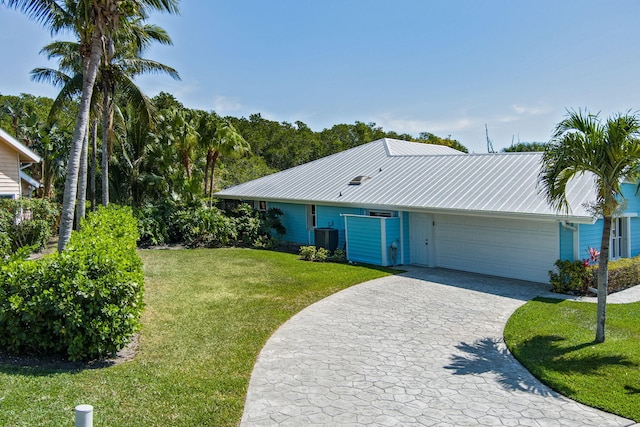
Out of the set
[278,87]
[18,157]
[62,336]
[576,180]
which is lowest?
[62,336]

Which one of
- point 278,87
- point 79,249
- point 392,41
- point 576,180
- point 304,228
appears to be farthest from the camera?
point 278,87

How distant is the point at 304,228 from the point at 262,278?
25.1 ft

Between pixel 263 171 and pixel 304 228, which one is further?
pixel 263 171

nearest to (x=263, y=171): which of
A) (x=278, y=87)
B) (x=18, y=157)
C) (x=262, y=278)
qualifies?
(x=278, y=87)

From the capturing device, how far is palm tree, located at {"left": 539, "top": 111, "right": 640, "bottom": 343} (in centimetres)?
785

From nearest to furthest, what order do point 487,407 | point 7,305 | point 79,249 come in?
point 487,407, point 7,305, point 79,249

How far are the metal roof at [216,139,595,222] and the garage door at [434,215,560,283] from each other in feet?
2.62

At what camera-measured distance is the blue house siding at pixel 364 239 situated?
1712cm

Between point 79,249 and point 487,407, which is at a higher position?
point 79,249

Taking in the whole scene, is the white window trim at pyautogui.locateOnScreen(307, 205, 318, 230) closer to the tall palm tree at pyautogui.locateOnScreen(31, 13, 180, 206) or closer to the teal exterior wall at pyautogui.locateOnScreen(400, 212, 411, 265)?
the teal exterior wall at pyautogui.locateOnScreen(400, 212, 411, 265)

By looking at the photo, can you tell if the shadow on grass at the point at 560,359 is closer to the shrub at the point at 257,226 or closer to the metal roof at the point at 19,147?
the shrub at the point at 257,226

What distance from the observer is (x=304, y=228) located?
71.7ft

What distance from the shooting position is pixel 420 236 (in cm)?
1694

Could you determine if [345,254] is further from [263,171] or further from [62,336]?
[263,171]
